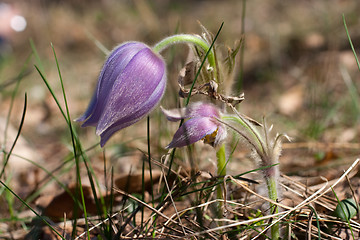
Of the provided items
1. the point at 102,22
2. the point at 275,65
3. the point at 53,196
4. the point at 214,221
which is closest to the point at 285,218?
the point at 214,221

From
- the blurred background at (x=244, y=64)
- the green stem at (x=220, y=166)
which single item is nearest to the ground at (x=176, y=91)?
the blurred background at (x=244, y=64)

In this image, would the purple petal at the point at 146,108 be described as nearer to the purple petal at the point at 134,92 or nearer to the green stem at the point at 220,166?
the purple petal at the point at 134,92

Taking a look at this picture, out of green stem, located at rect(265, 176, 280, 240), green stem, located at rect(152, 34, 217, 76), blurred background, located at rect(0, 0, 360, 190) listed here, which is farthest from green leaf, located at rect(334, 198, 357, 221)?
green stem, located at rect(152, 34, 217, 76)

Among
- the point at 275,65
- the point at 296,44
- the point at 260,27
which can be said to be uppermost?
the point at 260,27

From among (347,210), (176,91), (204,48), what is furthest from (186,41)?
(176,91)

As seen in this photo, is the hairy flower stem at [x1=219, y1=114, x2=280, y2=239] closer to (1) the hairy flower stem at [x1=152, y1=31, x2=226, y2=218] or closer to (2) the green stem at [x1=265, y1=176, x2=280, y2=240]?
(2) the green stem at [x1=265, y1=176, x2=280, y2=240]

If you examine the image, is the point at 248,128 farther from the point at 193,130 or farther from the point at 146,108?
the point at 146,108

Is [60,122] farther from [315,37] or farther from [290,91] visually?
[315,37]
